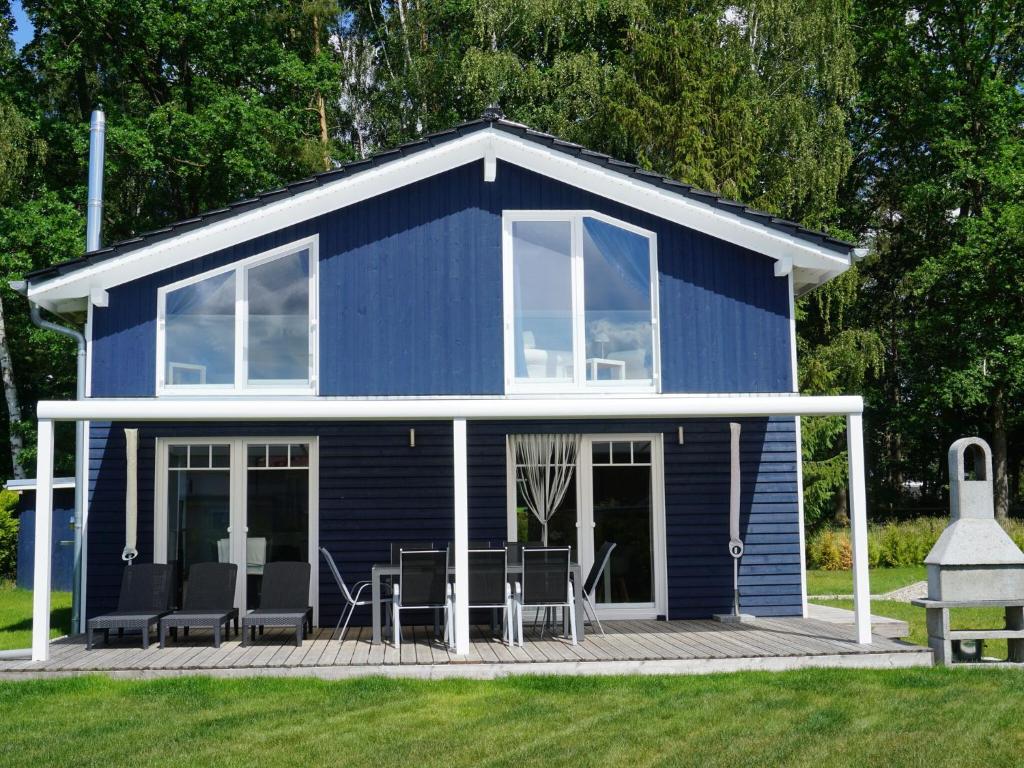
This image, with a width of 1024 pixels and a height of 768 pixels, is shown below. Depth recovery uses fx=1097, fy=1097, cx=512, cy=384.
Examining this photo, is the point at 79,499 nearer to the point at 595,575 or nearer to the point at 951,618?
the point at 595,575

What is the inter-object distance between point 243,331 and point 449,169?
2.65m

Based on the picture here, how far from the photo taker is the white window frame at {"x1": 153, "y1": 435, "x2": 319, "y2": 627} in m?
11.2

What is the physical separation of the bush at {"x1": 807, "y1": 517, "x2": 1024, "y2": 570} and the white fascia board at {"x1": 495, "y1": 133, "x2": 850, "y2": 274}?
11.4 meters

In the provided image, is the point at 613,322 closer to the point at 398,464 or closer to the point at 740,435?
the point at 740,435

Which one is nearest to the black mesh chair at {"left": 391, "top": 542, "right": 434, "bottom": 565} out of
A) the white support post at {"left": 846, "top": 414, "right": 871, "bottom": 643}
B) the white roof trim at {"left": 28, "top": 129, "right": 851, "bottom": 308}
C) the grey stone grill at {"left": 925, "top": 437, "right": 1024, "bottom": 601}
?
the white roof trim at {"left": 28, "top": 129, "right": 851, "bottom": 308}

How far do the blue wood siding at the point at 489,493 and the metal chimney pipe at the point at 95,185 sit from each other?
268 cm

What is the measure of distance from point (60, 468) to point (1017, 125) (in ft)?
80.3

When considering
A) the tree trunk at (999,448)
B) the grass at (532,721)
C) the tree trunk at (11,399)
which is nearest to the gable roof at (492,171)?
the grass at (532,721)

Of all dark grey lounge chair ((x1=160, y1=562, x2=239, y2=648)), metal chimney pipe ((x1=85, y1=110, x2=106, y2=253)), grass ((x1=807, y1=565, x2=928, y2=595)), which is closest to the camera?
dark grey lounge chair ((x1=160, y1=562, x2=239, y2=648))

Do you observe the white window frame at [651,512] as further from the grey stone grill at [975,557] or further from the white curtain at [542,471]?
the grey stone grill at [975,557]

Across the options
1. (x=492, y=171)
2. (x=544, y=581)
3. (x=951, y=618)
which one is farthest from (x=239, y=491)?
(x=951, y=618)

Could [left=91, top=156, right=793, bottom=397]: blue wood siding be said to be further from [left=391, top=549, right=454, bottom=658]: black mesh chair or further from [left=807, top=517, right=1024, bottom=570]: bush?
[left=807, top=517, right=1024, bottom=570]: bush

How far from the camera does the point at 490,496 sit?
11430mm

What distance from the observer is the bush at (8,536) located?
18.6 metres
